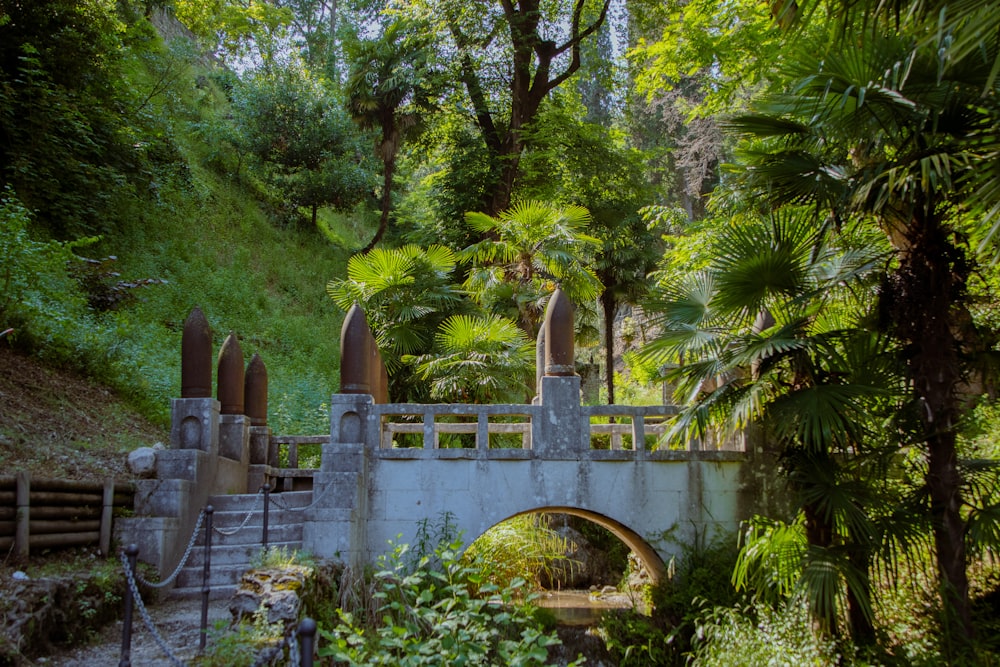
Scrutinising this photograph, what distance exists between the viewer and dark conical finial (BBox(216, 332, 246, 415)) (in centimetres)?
1199

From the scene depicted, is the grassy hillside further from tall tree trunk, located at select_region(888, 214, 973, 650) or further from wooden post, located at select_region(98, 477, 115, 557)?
tall tree trunk, located at select_region(888, 214, 973, 650)

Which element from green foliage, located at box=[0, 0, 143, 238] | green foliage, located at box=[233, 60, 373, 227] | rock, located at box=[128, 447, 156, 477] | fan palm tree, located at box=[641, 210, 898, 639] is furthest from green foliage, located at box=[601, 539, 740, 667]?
green foliage, located at box=[233, 60, 373, 227]

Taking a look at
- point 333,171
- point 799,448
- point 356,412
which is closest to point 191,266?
point 333,171

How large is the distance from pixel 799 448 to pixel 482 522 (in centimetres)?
407

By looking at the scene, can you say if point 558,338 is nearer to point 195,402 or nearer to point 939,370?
point 939,370

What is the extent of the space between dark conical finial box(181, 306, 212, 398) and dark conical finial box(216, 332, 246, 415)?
1.02 m

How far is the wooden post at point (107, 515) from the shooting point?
29.2ft

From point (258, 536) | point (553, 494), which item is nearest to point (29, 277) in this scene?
point (258, 536)

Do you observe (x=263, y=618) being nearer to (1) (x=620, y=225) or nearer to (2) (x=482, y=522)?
(2) (x=482, y=522)

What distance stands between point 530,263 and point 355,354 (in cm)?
560

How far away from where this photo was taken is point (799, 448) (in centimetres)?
884

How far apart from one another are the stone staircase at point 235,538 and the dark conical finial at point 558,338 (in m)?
3.71

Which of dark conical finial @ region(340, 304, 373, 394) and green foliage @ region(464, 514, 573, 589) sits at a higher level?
dark conical finial @ region(340, 304, 373, 394)

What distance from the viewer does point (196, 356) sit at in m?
10.8
